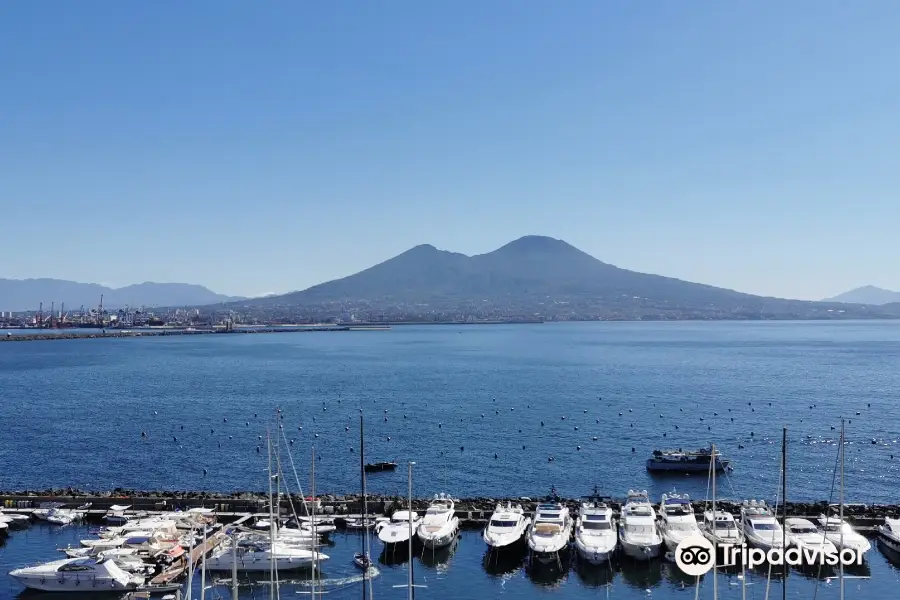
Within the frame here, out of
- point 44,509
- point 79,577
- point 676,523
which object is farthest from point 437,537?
point 44,509

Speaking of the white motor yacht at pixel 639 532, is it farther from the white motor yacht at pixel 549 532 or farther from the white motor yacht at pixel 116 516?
the white motor yacht at pixel 116 516

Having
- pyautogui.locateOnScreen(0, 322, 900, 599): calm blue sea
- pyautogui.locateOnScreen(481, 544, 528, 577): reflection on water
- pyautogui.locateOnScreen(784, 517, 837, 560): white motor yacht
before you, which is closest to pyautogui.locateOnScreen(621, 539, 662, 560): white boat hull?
pyautogui.locateOnScreen(0, 322, 900, 599): calm blue sea

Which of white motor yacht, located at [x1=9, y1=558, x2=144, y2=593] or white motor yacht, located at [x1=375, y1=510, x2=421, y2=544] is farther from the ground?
white motor yacht, located at [x1=375, y1=510, x2=421, y2=544]

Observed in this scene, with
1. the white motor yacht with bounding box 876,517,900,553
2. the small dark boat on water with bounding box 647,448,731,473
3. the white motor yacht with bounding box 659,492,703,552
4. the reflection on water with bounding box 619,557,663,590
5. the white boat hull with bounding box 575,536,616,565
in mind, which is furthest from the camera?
the small dark boat on water with bounding box 647,448,731,473

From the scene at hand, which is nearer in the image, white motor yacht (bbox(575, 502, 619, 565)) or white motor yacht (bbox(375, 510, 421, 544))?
white motor yacht (bbox(575, 502, 619, 565))

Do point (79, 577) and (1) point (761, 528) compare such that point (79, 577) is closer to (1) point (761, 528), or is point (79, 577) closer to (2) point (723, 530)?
(2) point (723, 530)

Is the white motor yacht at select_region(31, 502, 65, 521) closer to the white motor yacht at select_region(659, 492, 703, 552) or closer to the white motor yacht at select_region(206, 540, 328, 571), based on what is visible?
the white motor yacht at select_region(206, 540, 328, 571)
